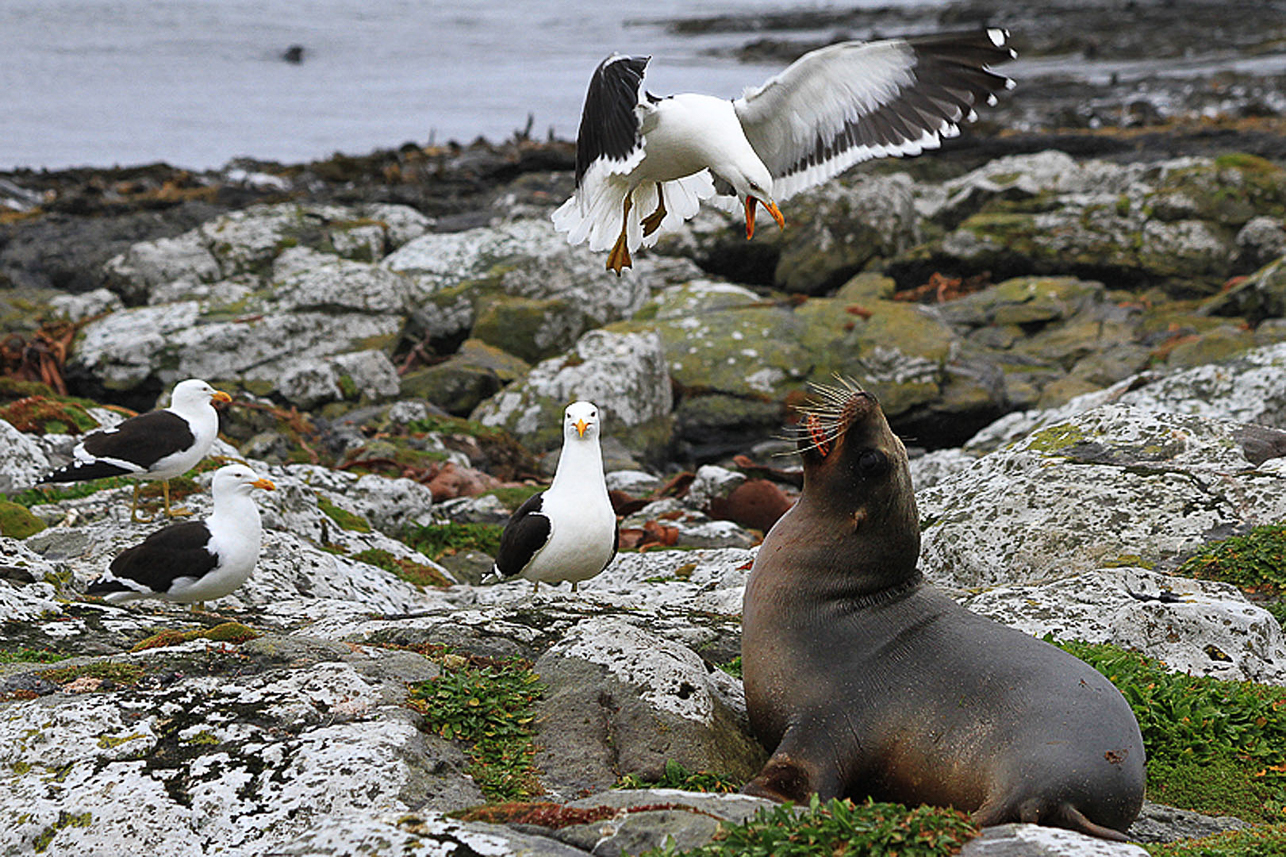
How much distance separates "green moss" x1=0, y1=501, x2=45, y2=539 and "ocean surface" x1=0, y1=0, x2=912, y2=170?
1079 inches

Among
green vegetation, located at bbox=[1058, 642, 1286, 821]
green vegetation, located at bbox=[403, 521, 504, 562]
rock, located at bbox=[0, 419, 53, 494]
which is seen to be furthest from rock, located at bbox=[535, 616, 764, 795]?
rock, located at bbox=[0, 419, 53, 494]

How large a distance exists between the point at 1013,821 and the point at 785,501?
7.36 m

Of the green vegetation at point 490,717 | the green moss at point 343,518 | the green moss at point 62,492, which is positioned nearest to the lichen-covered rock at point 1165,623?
the green vegetation at point 490,717

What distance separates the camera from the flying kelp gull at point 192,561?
6871 millimetres

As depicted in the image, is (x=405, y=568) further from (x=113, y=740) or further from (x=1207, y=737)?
(x=1207, y=737)

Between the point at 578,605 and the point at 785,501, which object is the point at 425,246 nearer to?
the point at 785,501

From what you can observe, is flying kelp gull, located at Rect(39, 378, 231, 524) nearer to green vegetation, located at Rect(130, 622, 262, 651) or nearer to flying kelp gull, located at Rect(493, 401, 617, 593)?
flying kelp gull, located at Rect(493, 401, 617, 593)

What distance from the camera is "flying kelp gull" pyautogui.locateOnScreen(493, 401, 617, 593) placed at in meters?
7.70

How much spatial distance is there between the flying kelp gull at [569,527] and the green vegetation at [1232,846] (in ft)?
13.4

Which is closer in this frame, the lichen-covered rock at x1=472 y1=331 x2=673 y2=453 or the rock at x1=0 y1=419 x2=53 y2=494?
the rock at x1=0 y1=419 x2=53 y2=494

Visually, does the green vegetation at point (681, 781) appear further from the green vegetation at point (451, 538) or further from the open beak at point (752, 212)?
the green vegetation at point (451, 538)

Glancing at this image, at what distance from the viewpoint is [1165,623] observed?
6.51m

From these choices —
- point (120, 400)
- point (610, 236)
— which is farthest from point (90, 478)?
point (120, 400)

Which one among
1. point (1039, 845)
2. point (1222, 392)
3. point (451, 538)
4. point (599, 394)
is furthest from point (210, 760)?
point (599, 394)
